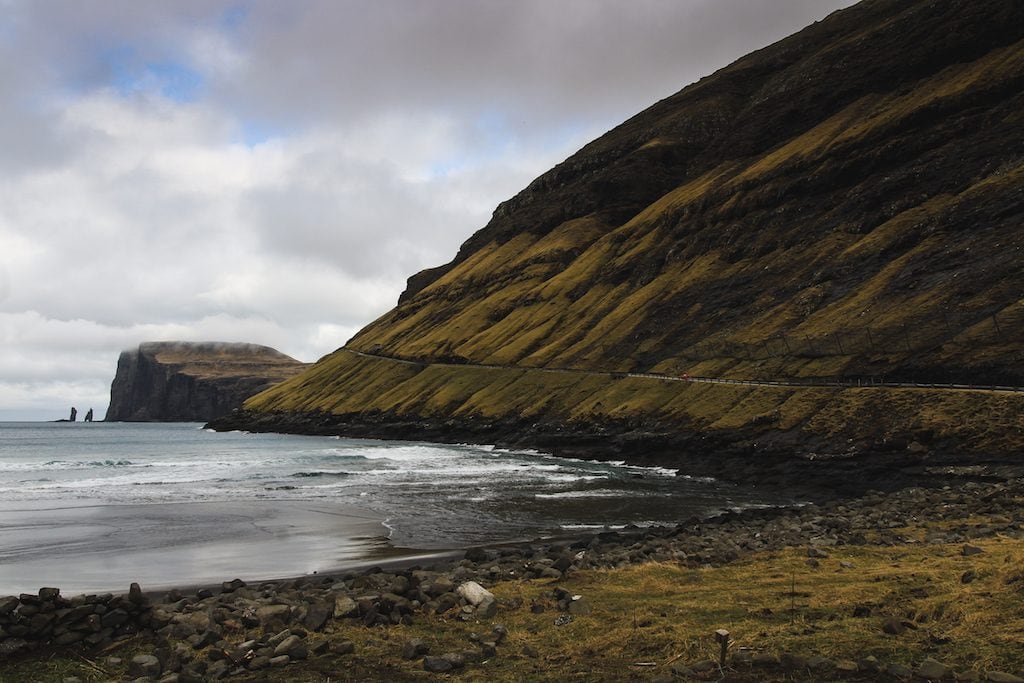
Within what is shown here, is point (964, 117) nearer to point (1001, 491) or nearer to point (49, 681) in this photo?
point (1001, 491)

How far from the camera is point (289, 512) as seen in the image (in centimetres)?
4341

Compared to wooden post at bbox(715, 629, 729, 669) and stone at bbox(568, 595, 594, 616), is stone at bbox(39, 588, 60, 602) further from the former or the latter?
wooden post at bbox(715, 629, 729, 669)

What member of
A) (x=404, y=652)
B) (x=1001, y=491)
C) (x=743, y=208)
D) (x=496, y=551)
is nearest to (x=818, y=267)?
(x=743, y=208)

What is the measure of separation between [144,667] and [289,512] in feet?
101

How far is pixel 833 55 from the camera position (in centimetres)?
17825

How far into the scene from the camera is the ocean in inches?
1117

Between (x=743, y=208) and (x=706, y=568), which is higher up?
(x=743, y=208)

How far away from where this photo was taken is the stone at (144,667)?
13453 millimetres

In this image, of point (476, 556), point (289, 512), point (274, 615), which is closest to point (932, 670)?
point (274, 615)

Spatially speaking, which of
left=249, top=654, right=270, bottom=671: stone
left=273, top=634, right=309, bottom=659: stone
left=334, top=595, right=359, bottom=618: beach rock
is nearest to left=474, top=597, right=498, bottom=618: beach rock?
left=334, top=595, right=359, bottom=618: beach rock

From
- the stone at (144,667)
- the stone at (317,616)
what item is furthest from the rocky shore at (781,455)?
the stone at (144,667)

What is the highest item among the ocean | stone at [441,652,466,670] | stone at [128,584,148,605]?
stone at [128,584,148,605]

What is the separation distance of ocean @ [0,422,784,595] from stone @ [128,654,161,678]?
38.5 feet

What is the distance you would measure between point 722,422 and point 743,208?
8354 centimetres
